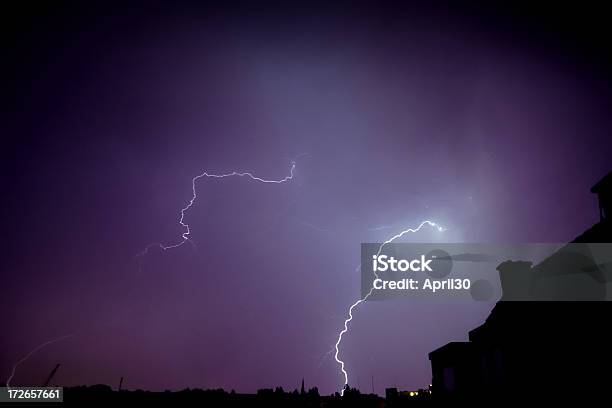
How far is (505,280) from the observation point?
12.3m

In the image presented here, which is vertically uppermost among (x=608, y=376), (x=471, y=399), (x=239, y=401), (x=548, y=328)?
(x=548, y=328)

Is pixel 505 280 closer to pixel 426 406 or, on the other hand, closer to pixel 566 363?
pixel 566 363

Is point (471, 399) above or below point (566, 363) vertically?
below

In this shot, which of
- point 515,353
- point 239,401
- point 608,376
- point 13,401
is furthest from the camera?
point 239,401

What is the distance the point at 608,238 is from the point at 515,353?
401 cm

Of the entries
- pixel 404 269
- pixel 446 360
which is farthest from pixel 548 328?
pixel 446 360

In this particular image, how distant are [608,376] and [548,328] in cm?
196

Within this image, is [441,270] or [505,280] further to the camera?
[505,280]

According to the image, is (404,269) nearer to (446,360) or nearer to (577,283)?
(577,283)

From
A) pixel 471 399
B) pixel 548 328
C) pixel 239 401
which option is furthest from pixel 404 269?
pixel 239 401

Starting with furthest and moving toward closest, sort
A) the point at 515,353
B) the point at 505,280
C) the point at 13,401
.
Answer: the point at 13,401 < the point at 505,280 < the point at 515,353

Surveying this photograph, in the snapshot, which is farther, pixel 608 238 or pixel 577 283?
pixel 577 283

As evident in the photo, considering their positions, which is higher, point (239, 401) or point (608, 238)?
point (608, 238)

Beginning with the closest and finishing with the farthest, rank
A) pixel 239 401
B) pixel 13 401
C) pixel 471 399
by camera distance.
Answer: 1. pixel 471 399
2. pixel 13 401
3. pixel 239 401
